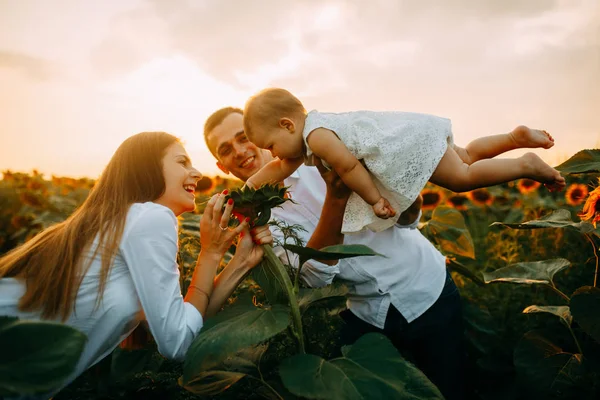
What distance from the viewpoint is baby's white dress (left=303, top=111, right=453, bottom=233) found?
80.7 inches

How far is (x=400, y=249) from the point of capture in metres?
2.19

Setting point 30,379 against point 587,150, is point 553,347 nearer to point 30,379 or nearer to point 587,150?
point 587,150

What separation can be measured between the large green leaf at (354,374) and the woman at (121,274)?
546 millimetres

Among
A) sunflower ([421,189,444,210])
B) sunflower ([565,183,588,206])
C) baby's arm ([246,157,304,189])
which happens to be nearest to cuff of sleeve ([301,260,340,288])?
baby's arm ([246,157,304,189])

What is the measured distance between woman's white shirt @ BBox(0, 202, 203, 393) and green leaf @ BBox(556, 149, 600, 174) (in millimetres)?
1400

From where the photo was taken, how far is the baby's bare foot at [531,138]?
2.13 metres

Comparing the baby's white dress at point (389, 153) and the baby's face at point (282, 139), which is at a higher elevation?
the baby's face at point (282, 139)

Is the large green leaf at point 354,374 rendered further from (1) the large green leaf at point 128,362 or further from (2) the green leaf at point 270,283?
(1) the large green leaf at point 128,362

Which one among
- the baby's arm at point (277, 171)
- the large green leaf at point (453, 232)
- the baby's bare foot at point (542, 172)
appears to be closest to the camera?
the baby's bare foot at point (542, 172)

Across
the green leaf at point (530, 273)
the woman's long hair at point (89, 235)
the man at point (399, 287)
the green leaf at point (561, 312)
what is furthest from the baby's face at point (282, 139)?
the green leaf at point (561, 312)

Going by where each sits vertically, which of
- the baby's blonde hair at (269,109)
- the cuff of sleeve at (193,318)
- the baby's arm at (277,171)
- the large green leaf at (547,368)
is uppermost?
the baby's blonde hair at (269,109)

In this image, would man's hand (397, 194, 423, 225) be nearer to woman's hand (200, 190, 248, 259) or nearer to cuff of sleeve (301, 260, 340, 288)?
cuff of sleeve (301, 260, 340, 288)

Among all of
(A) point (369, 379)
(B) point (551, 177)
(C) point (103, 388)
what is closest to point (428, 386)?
(A) point (369, 379)

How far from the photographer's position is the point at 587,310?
1706 millimetres
